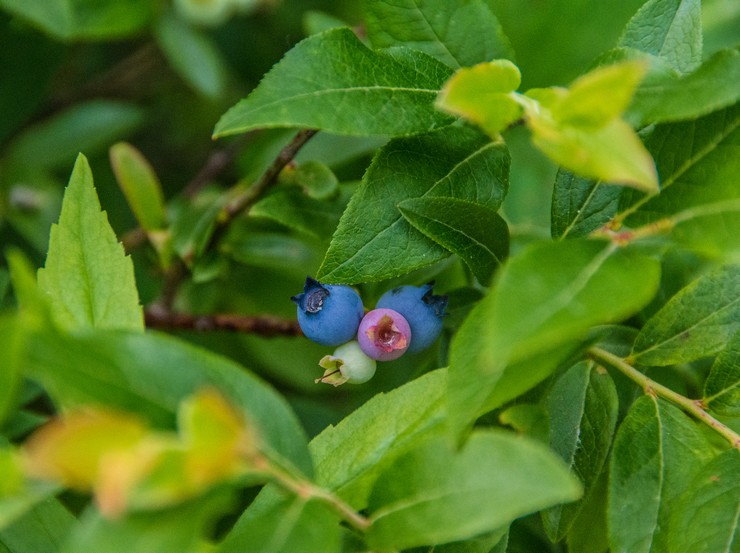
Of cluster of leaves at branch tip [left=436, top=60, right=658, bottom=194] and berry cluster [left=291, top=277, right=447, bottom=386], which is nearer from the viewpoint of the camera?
cluster of leaves at branch tip [left=436, top=60, right=658, bottom=194]

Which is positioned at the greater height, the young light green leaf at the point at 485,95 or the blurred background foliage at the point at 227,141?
the young light green leaf at the point at 485,95

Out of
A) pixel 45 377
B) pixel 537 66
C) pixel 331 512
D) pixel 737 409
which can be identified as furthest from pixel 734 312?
pixel 537 66

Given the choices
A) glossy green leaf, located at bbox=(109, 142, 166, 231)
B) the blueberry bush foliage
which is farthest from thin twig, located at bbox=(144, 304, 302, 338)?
glossy green leaf, located at bbox=(109, 142, 166, 231)

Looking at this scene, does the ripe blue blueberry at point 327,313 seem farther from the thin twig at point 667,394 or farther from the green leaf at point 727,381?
the green leaf at point 727,381

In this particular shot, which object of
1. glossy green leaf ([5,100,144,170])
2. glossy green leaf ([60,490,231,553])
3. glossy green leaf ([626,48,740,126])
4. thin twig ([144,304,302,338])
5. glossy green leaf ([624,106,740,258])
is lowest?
thin twig ([144,304,302,338])

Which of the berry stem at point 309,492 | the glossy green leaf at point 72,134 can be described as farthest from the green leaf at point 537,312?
the glossy green leaf at point 72,134

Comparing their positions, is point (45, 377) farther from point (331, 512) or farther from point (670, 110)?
point (670, 110)

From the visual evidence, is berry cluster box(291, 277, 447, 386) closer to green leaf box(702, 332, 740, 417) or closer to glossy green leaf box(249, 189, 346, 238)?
glossy green leaf box(249, 189, 346, 238)
